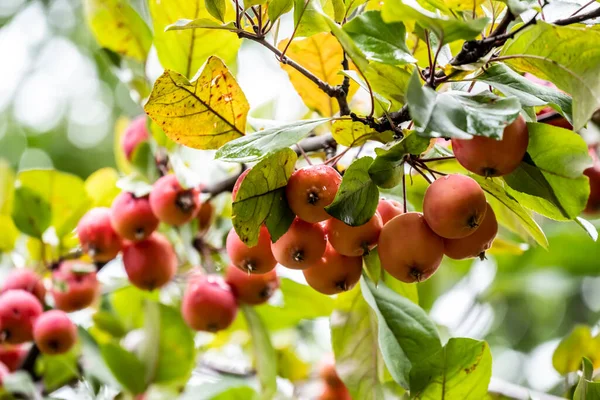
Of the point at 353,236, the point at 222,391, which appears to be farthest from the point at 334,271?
the point at 222,391

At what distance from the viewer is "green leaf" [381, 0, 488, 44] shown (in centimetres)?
55

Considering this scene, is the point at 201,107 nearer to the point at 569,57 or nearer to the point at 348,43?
the point at 348,43

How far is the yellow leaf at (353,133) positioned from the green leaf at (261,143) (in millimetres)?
46

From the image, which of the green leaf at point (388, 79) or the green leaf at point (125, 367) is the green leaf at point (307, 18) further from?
the green leaf at point (125, 367)

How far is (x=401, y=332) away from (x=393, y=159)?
0.29m

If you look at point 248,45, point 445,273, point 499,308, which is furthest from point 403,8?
point 248,45

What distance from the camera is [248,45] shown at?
2896 millimetres

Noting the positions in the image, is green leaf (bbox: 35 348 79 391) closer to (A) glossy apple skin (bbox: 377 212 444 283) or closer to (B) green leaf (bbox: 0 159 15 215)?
(B) green leaf (bbox: 0 159 15 215)

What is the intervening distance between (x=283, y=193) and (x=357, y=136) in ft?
0.39

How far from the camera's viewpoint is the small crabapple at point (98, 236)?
1124 mm

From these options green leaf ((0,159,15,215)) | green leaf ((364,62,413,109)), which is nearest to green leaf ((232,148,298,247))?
green leaf ((364,62,413,109))

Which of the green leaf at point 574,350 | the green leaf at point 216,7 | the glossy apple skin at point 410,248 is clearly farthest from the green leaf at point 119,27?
the green leaf at point 574,350

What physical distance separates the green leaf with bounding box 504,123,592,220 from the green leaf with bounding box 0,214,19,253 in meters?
1.10

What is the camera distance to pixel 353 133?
743 millimetres
